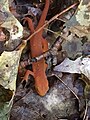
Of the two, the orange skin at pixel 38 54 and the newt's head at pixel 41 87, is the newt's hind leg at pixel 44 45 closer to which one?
the orange skin at pixel 38 54

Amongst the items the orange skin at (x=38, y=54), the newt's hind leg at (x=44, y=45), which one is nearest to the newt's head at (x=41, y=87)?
the orange skin at (x=38, y=54)

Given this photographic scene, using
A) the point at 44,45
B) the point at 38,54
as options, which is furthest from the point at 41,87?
the point at 44,45

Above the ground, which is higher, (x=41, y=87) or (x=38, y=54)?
(x=38, y=54)

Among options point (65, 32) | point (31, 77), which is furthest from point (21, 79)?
point (65, 32)

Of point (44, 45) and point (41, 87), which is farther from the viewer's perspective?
point (44, 45)

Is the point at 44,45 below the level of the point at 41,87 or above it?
above

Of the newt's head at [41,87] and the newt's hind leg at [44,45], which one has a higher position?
the newt's hind leg at [44,45]

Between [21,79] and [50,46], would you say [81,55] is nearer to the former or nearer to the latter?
[50,46]

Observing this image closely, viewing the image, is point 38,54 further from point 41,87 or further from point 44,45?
point 41,87

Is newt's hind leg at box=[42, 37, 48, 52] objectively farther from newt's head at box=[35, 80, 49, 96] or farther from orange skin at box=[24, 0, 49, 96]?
newt's head at box=[35, 80, 49, 96]
